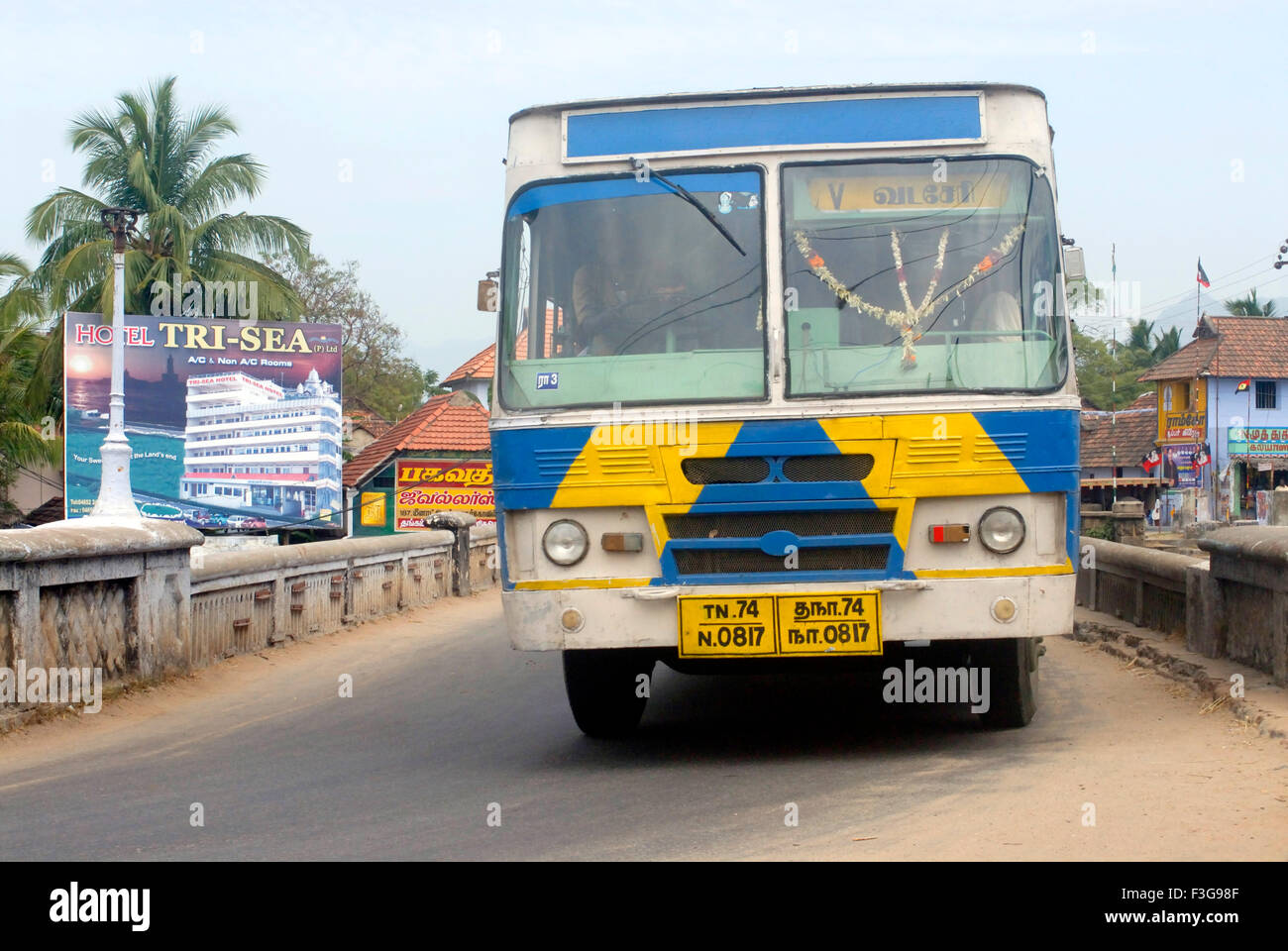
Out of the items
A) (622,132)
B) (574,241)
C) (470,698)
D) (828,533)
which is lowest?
(470,698)

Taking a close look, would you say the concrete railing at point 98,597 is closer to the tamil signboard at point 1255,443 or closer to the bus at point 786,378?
the bus at point 786,378

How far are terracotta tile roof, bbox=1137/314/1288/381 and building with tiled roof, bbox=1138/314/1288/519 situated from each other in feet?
0.13

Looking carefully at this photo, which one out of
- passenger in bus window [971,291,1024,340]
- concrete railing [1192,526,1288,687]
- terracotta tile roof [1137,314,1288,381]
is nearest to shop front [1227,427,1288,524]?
terracotta tile roof [1137,314,1288,381]

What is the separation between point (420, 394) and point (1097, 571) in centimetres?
5587

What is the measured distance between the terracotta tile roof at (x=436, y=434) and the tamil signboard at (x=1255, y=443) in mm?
31573

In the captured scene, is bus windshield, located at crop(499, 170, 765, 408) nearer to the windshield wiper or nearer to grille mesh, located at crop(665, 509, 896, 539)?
the windshield wiper

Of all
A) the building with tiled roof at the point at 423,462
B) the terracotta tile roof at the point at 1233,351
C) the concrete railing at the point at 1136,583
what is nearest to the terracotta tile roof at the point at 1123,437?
the terracotta tile roof at the point at 1233,351

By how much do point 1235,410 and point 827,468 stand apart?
183 ft

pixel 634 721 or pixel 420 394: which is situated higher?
pixel 420 394

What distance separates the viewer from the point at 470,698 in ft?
34.3

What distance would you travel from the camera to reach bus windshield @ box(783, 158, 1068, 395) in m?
6.63
